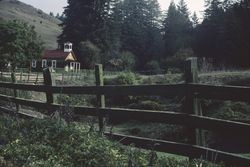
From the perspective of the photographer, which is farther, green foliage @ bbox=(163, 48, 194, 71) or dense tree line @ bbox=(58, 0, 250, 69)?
green foliage @ bbox=(163, 48, 194, 71)

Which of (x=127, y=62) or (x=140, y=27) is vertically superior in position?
(x=140, y=27)

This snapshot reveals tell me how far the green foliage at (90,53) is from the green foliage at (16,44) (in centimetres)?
886

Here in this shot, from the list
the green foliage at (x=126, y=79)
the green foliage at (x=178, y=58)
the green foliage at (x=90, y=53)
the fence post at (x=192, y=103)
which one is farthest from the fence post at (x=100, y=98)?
the green foliage at (x=90, y=53)

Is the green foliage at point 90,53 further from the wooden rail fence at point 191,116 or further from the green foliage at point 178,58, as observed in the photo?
the wooden rail fence at point 191,116

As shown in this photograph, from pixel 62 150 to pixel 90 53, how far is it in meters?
60.6

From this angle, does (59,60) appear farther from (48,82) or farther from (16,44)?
(48,82)

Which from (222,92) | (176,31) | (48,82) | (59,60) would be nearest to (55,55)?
(59,60)

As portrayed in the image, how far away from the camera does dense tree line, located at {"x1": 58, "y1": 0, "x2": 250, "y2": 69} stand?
179ft

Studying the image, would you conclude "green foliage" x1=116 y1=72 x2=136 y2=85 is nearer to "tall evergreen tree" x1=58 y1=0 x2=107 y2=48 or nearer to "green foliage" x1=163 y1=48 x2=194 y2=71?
"green foliage" x1=163 y1=48 x2=194 y2=71

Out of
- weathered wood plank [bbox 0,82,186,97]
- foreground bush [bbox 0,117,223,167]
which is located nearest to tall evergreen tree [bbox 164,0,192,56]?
weathered wood plank [bbox 0,82,186,97]

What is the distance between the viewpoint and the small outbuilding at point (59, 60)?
2857 inches

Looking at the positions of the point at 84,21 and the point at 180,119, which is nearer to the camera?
the point at 180,119

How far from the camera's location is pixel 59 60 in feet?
254

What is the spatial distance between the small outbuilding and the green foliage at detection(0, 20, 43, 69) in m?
5.63
